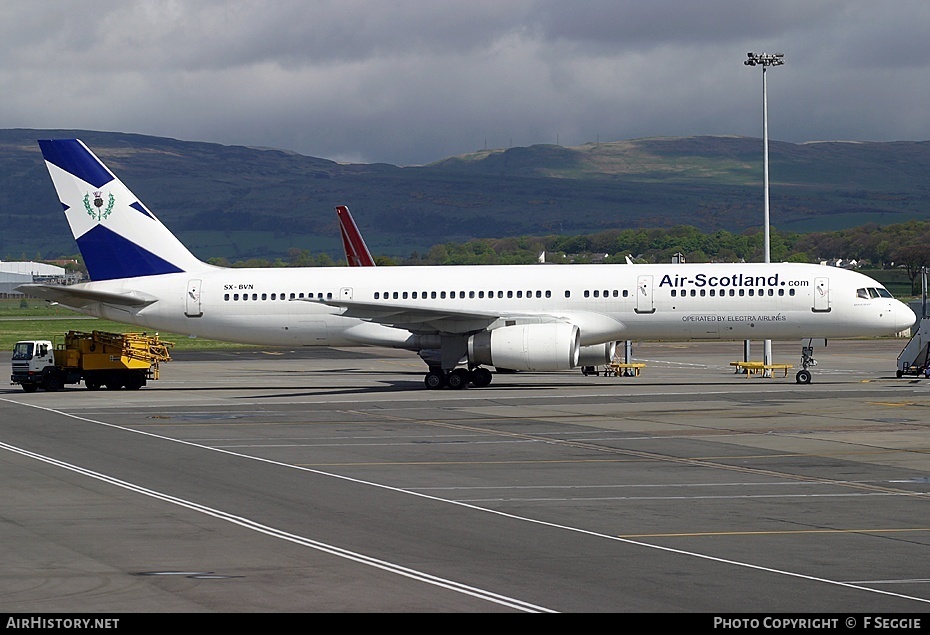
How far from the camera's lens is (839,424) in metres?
31.0

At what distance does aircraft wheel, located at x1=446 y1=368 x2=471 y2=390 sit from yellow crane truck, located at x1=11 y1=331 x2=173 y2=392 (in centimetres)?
1137

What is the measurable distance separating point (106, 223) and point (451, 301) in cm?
1347

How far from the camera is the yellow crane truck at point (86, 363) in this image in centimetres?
4669

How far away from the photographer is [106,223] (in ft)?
160

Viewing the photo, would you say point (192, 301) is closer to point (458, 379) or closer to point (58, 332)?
point (458, 379)

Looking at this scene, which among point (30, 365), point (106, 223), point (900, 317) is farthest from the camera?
point (106, 223)

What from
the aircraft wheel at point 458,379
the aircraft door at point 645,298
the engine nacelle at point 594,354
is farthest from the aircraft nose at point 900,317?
the aircraft wheel at point 458,379

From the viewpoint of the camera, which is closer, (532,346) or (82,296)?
(532,346)

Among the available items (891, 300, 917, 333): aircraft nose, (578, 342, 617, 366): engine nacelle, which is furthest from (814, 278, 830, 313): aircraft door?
(578, 342, 617, 366): engine nacelle

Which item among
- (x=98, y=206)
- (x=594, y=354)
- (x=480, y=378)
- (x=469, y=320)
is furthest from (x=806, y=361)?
(x=98, y=206)

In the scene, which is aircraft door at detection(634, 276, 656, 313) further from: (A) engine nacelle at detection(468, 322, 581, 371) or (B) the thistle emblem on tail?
(B) the thistle emblem on tail
